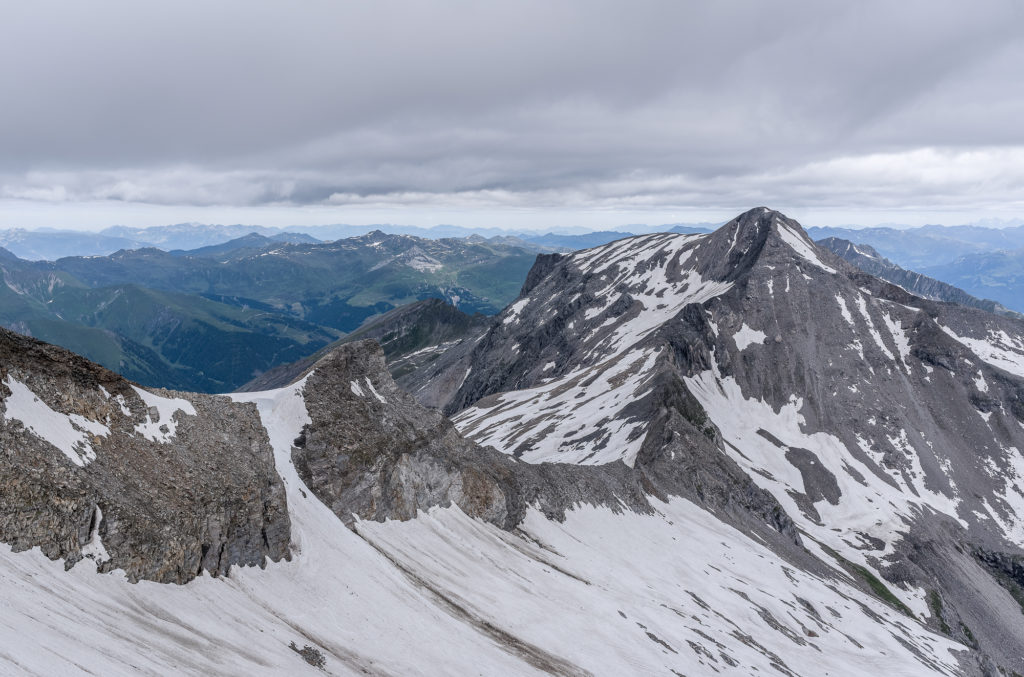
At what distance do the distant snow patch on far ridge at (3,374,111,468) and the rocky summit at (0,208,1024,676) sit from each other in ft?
0.44

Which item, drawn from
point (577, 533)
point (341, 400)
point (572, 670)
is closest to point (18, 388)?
point (341, 400)

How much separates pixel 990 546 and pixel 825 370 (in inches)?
2124

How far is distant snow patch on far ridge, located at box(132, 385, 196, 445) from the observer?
120 ft

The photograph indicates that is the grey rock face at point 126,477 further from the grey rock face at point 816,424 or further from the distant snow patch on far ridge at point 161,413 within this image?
the grey rock face at point 816,424

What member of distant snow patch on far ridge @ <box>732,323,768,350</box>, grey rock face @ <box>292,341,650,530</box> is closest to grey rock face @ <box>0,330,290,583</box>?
grey rock face @ <box>292,341,650,530</box>

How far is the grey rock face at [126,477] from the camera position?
1103 inches

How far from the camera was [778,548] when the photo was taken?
9644 cm

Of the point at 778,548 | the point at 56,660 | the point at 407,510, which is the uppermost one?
the point at 56,660

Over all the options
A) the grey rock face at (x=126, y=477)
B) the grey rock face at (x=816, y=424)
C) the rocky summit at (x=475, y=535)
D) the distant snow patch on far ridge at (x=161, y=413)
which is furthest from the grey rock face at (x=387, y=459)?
the grey rock face at (x=816, y=424)

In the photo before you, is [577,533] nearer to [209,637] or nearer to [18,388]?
[209,637]

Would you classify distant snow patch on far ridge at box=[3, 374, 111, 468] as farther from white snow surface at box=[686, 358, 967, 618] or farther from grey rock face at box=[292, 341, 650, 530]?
white snow surface at box=[686, 358, 967, 618]

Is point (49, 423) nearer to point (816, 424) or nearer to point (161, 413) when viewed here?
point (161, 413)

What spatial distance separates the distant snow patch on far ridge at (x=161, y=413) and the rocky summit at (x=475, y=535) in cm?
A: 17

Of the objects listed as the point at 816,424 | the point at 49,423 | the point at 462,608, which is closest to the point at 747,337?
the point at 816,424
